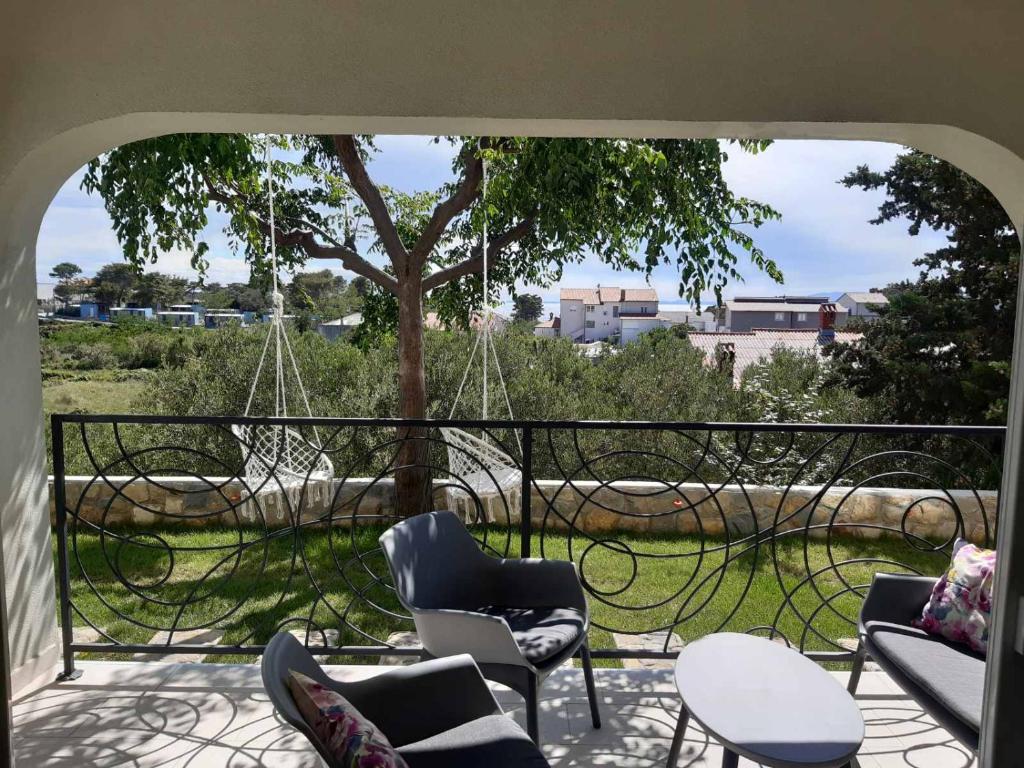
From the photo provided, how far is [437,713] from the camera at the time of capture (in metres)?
1.47

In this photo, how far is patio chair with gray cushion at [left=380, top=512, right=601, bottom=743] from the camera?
69.7 inches

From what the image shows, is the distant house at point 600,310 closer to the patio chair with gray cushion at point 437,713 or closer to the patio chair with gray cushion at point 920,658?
the patio chair with gray cushion at point 920,658

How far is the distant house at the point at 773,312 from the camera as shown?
Result: 6.63m

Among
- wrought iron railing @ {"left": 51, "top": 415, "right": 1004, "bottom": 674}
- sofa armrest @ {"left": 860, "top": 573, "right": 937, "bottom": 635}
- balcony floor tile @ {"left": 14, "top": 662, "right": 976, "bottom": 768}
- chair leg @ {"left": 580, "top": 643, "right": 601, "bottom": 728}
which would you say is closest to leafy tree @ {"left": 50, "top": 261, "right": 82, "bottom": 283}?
wrought iron railing @ {"left": 51, "top": 415, "right": 1004, "bottom": 674}

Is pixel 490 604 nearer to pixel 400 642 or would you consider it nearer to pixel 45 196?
pixel 400 642

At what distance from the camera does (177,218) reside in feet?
12.7

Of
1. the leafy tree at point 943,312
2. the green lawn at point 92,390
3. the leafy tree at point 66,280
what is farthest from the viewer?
the green lawn at point 92,390

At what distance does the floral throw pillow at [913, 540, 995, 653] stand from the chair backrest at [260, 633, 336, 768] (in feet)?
5.33

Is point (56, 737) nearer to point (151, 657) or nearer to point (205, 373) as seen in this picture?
point (151, 657)

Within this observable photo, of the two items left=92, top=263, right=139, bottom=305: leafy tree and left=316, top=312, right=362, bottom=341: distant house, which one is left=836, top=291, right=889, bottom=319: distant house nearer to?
left=316, top=312, right=362, bottom=341: distant house

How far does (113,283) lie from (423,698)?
5.84 m

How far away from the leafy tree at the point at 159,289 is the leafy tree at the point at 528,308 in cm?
296

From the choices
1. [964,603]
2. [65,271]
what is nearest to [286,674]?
[964,603]

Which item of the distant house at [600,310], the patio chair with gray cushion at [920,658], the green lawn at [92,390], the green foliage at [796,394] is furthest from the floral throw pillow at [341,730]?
the green lawn at [92,390]
